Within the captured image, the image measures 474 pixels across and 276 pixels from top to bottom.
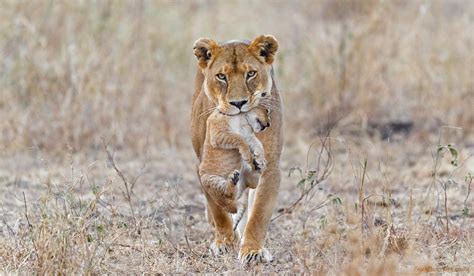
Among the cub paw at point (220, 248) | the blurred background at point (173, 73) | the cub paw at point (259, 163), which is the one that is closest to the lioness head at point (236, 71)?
the cub paw at point (259, 163)


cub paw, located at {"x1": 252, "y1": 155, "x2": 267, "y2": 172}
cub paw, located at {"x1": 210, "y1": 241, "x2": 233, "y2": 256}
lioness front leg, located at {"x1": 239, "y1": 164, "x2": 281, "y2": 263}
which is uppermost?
cub paw, located at {"x1": 252, "y1": 155, "x2": 267, "y2": 172}

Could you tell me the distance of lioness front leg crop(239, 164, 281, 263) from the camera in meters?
5.54

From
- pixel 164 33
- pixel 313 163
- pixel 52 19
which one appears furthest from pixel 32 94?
pixel 313 163

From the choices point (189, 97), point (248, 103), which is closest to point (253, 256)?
point (248, 103)

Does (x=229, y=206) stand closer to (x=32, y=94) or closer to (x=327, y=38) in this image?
(x=32, y=94)

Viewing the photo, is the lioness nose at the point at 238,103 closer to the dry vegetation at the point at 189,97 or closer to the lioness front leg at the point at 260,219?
the lioness front leg at the point at 260,219

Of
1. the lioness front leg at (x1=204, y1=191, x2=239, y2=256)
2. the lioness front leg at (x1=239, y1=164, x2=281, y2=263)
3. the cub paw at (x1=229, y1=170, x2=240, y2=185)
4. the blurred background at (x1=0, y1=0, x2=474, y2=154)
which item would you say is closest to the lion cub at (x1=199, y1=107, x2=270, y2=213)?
the cub paw at (x1=229, y1=170, x2=240, y2=185)

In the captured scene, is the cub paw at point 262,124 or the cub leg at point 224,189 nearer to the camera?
the cub leg at point 224,189

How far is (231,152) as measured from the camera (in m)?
5.51

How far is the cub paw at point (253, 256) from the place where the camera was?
5.50 m

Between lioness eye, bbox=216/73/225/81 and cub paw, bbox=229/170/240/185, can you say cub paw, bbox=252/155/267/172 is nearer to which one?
cub paw, bbox=229/170/240/185

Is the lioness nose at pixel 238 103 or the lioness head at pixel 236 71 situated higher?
the lioness head at pixel 236 71

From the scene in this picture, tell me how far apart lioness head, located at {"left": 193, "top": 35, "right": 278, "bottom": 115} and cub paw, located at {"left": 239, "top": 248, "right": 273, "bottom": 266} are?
0.76 m

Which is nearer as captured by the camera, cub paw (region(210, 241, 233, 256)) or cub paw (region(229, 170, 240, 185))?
cub paw (region(229, 170, 240, 185))
